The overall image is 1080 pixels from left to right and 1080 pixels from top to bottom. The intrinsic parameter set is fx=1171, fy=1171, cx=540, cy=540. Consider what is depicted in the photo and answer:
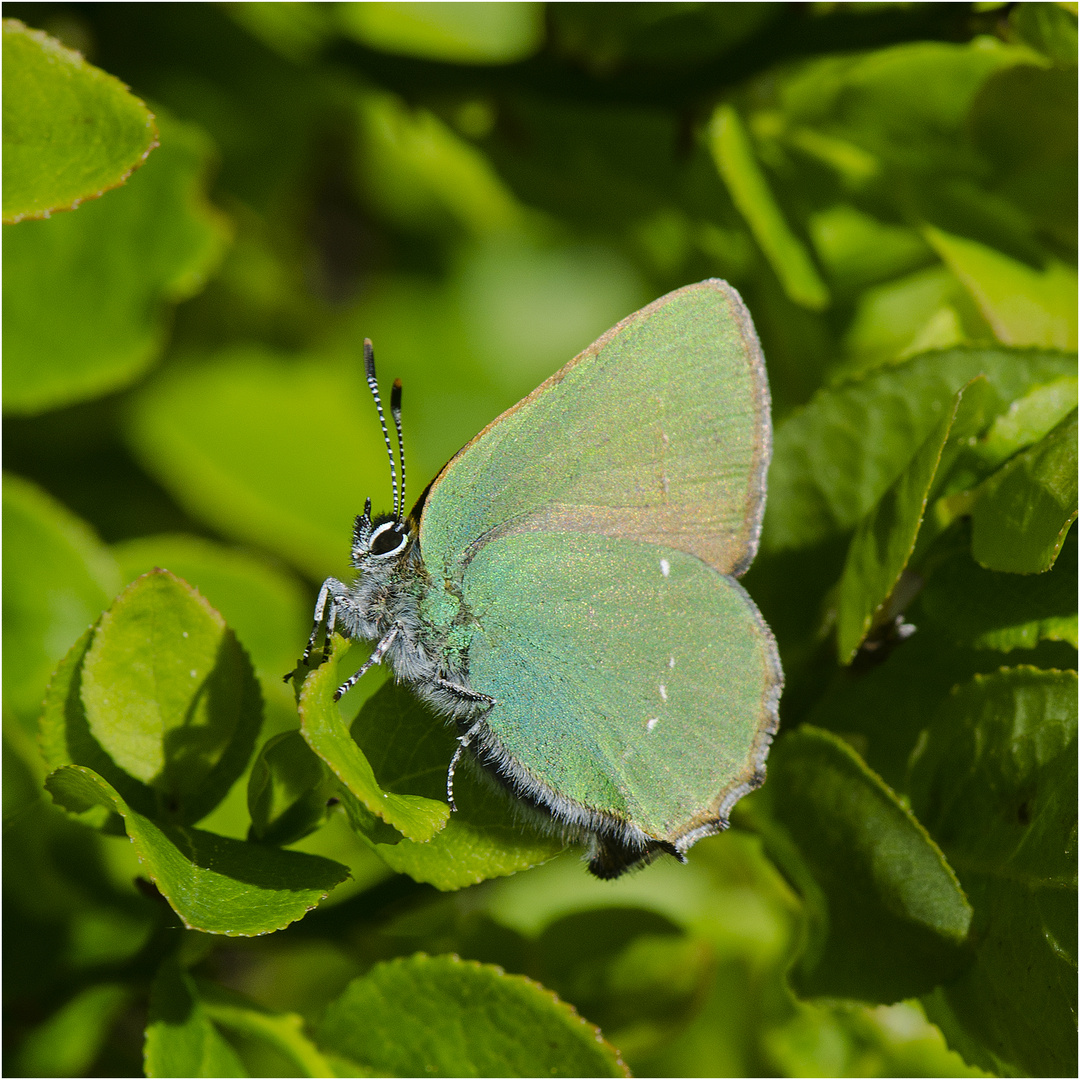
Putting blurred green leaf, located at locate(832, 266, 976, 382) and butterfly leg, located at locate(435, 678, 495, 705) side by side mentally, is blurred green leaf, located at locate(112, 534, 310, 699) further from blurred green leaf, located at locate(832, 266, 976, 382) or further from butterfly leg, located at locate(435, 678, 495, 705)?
blurred green leaf, located at locate(832, 266, 976, 382)

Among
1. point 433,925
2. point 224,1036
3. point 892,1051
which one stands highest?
point 224,1036

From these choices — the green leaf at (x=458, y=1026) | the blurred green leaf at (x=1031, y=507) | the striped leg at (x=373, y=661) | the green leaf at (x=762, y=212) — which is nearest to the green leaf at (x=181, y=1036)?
the green leaf at (x=458, y=1026)

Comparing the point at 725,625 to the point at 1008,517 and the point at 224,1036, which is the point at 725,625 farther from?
the point at 224,1036

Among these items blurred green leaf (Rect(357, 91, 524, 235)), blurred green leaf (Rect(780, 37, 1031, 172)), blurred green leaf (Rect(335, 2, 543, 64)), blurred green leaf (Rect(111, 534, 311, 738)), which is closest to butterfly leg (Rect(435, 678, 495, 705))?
blurred green leaf (Rect(111, 534, 311, 738))

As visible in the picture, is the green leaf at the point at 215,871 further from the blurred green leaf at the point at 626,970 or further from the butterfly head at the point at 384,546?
the blurred green leaf at the point at 626,970

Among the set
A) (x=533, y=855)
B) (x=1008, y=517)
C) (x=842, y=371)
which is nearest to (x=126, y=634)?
(x=533, y=855)

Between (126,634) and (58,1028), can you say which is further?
(58,1028)
